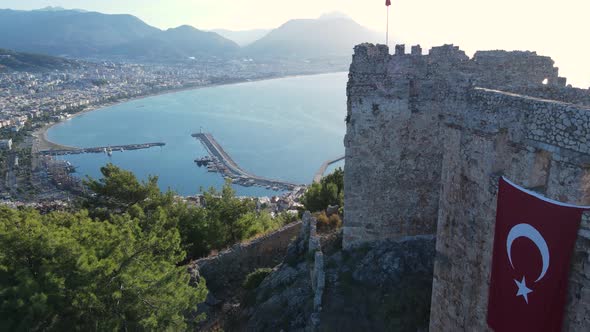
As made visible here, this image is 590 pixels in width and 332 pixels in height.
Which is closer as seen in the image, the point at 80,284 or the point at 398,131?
the point at 80,284

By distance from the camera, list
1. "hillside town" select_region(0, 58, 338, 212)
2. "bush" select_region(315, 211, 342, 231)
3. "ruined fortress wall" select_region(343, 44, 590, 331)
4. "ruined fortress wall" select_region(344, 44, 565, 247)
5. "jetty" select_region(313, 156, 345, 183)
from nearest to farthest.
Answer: "ruined fortress wall" select_region(343, 44, 590, 331)
"ruined fortress wall" select_region(344, 44, 565, 247)
"bush" select_region(315, 211, 342, 231)
"hillside town" select_region(0, 58, 338, 212)
"jetty" select_region(313, 156, 345, 183)

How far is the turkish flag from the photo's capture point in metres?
4.53

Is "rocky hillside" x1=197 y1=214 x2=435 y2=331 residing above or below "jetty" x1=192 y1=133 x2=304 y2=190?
above

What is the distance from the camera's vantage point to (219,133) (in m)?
101

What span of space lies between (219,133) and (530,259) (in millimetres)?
98759

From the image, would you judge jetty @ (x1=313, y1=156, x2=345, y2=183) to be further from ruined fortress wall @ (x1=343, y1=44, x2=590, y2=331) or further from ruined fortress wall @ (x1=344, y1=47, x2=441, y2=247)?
ruined fortress wall @ (x1=343, y1=44, x2=590, y2=331)

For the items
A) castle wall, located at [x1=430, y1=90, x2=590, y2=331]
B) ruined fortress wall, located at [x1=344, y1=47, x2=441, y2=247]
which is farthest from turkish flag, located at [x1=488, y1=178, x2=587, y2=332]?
ruined fortress wall, located at [x1=344, y1=47, x2=441, y2=247]

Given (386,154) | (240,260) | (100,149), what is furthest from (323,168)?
(386,154)

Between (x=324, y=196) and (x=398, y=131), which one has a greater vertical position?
(x=398, y=131)

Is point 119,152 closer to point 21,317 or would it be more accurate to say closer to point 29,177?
point 29,177

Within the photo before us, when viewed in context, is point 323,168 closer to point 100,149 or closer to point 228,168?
point 228,168

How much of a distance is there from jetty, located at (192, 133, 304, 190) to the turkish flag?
59.8 meters

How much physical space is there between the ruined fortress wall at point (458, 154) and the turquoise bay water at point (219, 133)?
2120 inches

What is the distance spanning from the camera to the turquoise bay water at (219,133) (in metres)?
75.9
